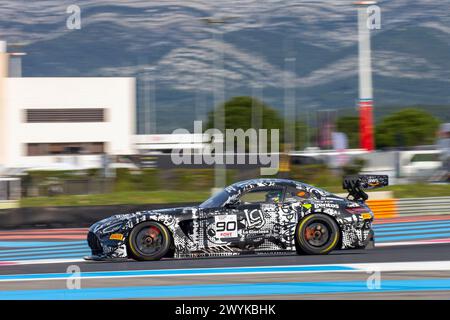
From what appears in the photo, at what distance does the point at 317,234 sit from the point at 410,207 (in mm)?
8674

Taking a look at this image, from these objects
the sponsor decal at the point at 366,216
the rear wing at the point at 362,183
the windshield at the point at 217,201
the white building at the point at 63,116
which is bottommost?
the sponsor decal at the point at 366,216

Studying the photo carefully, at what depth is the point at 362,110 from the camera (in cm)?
3531

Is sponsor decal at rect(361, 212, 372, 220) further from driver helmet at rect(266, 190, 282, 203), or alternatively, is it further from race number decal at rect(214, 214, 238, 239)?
race number decal at rect(214, 214, 238, 239)

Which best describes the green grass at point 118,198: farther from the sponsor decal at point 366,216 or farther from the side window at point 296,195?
the sponsor decal at point 366,216

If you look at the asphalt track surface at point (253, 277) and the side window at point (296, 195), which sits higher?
the side window at point (296, 195)

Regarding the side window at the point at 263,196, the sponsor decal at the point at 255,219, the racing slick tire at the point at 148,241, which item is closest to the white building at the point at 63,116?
the side window at the point at 263,196

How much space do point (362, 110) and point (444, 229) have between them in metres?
21.0

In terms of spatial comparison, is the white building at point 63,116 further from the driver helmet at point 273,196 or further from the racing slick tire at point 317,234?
the racing slick tire at point 317,234

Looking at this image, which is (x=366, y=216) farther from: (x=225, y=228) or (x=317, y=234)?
(x=225, y=228)

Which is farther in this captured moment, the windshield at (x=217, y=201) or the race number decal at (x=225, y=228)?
the windshield at (x=217, y=201)

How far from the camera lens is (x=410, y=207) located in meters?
18.4

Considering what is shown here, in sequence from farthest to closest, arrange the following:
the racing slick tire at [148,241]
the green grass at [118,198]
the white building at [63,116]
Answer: the white building at [63,116]
the green grass at [118,198]
the racing slick tire at [148,241]

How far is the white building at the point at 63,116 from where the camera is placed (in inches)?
2349

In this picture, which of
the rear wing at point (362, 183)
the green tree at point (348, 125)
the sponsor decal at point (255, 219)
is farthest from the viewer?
the green tree at point (348, 125)
